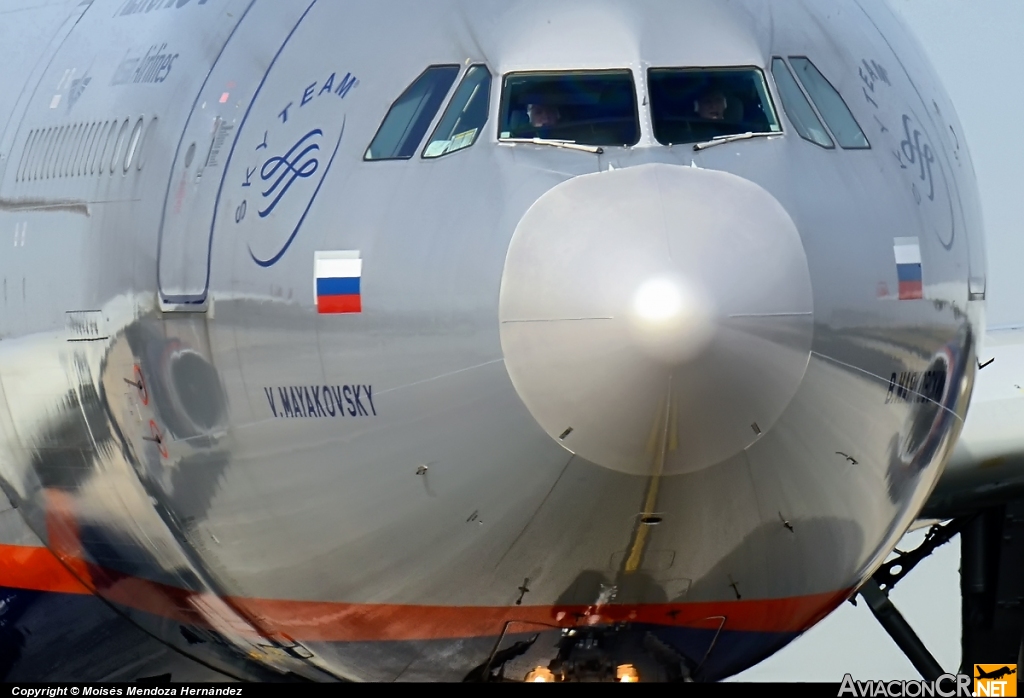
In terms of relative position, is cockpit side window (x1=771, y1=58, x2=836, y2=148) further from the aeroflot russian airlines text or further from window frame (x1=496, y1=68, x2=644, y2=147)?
the aeroflot russian airlines text

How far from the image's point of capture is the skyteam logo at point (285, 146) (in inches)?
300

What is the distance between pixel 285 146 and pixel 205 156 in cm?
51

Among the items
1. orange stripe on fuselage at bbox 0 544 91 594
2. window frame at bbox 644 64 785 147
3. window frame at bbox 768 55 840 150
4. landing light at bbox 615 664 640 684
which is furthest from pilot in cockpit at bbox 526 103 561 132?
orange stripe on fuselage at bbox 0 544 91 594

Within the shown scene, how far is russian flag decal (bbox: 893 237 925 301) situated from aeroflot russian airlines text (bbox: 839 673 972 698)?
2105mm

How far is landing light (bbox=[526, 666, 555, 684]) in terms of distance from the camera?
797cm

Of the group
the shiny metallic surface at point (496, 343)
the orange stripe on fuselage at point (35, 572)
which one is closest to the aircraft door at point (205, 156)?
the shiny metallic surface at point (496, 343)

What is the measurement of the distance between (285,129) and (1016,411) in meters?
6.34

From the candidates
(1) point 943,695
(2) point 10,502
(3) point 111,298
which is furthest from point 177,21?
(1) point 943,695

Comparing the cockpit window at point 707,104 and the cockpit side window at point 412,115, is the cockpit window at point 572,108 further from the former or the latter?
the cockpit side window at point 412,115

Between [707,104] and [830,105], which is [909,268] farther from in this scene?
[707,104]

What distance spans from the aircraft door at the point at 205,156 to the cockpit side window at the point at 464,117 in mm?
987

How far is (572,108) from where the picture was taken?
742 centimetres

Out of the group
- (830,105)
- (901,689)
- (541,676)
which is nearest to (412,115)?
(830,105)

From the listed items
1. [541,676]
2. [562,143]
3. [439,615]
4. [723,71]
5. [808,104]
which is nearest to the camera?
[562,143]
